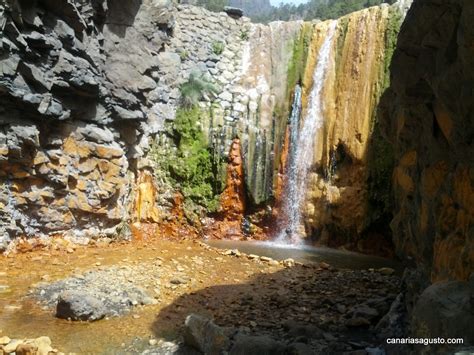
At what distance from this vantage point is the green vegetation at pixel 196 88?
14.4 metres

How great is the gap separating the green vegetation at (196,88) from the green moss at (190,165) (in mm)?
423

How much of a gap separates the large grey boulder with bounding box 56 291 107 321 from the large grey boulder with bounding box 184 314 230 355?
1.63 m

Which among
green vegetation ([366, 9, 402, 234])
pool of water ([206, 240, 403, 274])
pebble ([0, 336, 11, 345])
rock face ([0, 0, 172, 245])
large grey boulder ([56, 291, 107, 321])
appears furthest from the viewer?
green vegetation ([366, 9, 402, 234])

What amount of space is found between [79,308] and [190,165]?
8.11 meters

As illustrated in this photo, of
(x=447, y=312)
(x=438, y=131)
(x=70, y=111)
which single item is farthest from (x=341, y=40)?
(x=447, y=312)

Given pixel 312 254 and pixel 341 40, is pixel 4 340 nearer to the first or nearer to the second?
pixel 312 254

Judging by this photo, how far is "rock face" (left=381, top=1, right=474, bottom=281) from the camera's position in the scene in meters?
3.50

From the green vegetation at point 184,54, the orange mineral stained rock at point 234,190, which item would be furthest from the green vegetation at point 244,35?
the orange mineral stained rock at point 234,190

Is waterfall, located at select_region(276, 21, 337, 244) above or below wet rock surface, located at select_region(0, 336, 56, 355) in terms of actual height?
above

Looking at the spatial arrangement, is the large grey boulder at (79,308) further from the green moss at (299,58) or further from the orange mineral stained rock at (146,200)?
the green moss at (299,58)

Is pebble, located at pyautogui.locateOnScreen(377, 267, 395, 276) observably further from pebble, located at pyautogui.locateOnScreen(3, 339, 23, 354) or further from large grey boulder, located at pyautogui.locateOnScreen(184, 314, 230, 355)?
pebble, located at pyautogui.locateOnScreen(3, 339, 23, 354)

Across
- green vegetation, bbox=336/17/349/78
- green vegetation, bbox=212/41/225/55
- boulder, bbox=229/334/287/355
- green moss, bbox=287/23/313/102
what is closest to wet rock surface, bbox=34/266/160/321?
boulder, bbox=229/334/287/355

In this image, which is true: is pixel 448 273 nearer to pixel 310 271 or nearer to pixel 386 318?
pixel 386 318

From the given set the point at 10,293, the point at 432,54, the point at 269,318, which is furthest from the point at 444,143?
the point at 10,293
